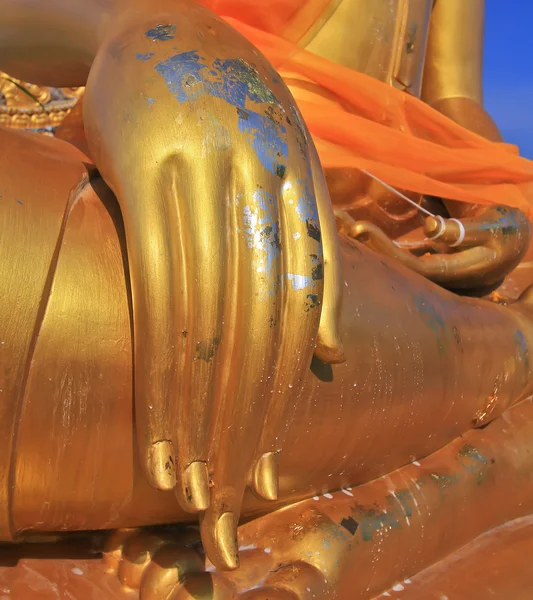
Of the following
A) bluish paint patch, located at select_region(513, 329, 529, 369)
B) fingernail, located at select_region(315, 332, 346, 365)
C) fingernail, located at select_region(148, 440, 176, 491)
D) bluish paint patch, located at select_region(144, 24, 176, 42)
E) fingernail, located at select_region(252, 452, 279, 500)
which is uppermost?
bluish paint patch, located at select_region(144, 24, 176, 42)

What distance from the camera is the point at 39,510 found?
481mm

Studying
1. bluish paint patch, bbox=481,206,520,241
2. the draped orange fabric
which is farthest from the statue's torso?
bluish paint patch, bbox=481,206,520,241

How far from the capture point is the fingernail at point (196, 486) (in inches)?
16.2

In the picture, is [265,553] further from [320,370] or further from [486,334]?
[486,334]

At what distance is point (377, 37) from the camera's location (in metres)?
0.94

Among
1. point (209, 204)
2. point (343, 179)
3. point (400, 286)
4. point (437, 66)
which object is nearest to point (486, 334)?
point (400, 286)

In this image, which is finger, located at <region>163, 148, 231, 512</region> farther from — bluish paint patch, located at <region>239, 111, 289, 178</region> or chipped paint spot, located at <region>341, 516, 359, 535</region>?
chipped paint spot, located at <region>341, 516, 359, 535</region>

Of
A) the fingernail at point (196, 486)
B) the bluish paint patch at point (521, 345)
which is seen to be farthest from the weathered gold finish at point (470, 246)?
the fingernail at point (196, 486)

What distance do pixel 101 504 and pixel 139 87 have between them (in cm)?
29

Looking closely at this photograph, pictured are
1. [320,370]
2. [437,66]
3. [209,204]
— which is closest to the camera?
[209,204]

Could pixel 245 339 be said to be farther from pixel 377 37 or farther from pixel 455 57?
pixel 455 57

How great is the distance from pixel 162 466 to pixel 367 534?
26cm

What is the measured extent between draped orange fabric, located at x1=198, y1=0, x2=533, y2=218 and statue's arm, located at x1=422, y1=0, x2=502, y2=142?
179 millimetres

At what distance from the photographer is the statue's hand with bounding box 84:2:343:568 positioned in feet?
1.36
